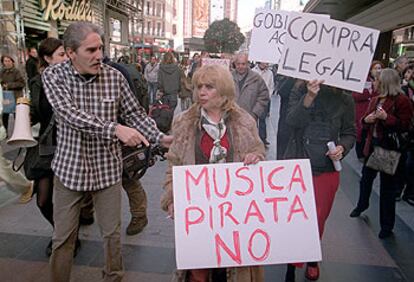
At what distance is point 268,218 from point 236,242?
0.67ft

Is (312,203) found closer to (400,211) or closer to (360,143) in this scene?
(400,211)

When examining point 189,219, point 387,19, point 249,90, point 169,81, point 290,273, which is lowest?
point 290,273

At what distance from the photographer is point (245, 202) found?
2.03 m

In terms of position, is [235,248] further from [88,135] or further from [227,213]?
[88,135]

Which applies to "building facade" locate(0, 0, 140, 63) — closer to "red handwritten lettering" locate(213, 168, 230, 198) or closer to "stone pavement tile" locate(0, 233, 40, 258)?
"stone pavement tile" locate(0, 233, 40, 258)

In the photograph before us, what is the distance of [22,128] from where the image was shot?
254 cm

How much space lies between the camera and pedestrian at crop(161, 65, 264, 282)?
85.7 inches

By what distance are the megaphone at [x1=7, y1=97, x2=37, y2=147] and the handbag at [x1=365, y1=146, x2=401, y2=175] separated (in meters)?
3.15

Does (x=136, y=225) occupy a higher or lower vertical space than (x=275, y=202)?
lower

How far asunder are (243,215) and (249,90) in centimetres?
375

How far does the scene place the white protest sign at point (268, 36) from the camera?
16.2 feet

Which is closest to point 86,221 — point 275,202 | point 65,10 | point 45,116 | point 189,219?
point 45,116

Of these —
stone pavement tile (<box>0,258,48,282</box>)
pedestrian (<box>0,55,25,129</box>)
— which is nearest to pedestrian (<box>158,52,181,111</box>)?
pedestrian (<box>0,55,25,129</box>)

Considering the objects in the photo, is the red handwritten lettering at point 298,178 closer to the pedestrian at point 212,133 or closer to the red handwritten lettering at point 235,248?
the pedestrian at point 212,133
